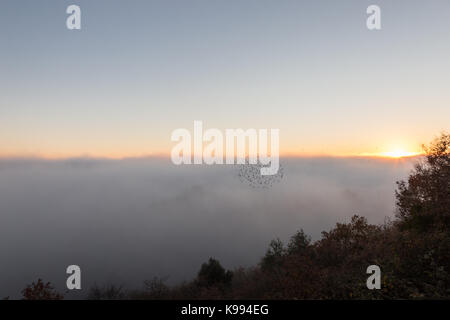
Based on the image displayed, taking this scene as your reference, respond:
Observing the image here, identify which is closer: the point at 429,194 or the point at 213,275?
the point at 429,194

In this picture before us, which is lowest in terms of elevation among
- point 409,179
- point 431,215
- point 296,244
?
point 296,244

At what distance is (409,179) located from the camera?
973 inches

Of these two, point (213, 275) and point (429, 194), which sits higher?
point (429, 194)

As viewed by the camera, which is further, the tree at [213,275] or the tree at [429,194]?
the tree at [213,275]

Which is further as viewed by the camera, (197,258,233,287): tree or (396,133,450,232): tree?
(197,258,233,287): tree

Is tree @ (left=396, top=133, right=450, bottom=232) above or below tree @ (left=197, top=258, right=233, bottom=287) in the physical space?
above

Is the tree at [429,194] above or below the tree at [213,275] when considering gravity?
above
